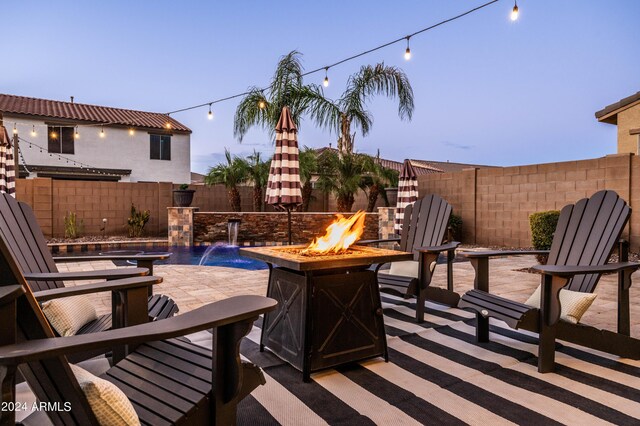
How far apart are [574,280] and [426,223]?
54.6 inches

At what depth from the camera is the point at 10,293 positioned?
994 mm

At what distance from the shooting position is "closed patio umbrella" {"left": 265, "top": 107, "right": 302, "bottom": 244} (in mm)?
6145

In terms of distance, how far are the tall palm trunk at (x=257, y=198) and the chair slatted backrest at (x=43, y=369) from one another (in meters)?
11.9

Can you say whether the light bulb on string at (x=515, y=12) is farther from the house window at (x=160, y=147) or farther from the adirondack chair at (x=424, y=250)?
the house window at (x=160, y=147)

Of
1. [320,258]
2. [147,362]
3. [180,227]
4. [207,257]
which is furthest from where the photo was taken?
[180,227]

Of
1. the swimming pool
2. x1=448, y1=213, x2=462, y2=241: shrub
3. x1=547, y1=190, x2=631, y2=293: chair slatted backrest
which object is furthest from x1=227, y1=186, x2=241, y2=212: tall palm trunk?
x1=547, y1=190, x2=631, y2=293: chair slatted backrest

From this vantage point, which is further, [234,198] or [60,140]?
[60,140]

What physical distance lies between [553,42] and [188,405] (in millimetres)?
17365

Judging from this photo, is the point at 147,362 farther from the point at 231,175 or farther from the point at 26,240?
the point at 231,175

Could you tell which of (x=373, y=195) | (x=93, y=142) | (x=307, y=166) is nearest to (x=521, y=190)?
(x=373, y=195)

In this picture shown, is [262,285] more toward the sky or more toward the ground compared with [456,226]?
more toward the ground

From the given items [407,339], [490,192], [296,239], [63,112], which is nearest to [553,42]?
[490,192]

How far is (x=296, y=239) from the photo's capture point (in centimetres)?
1194

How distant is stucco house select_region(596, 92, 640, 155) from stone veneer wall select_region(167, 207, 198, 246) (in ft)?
37.2
